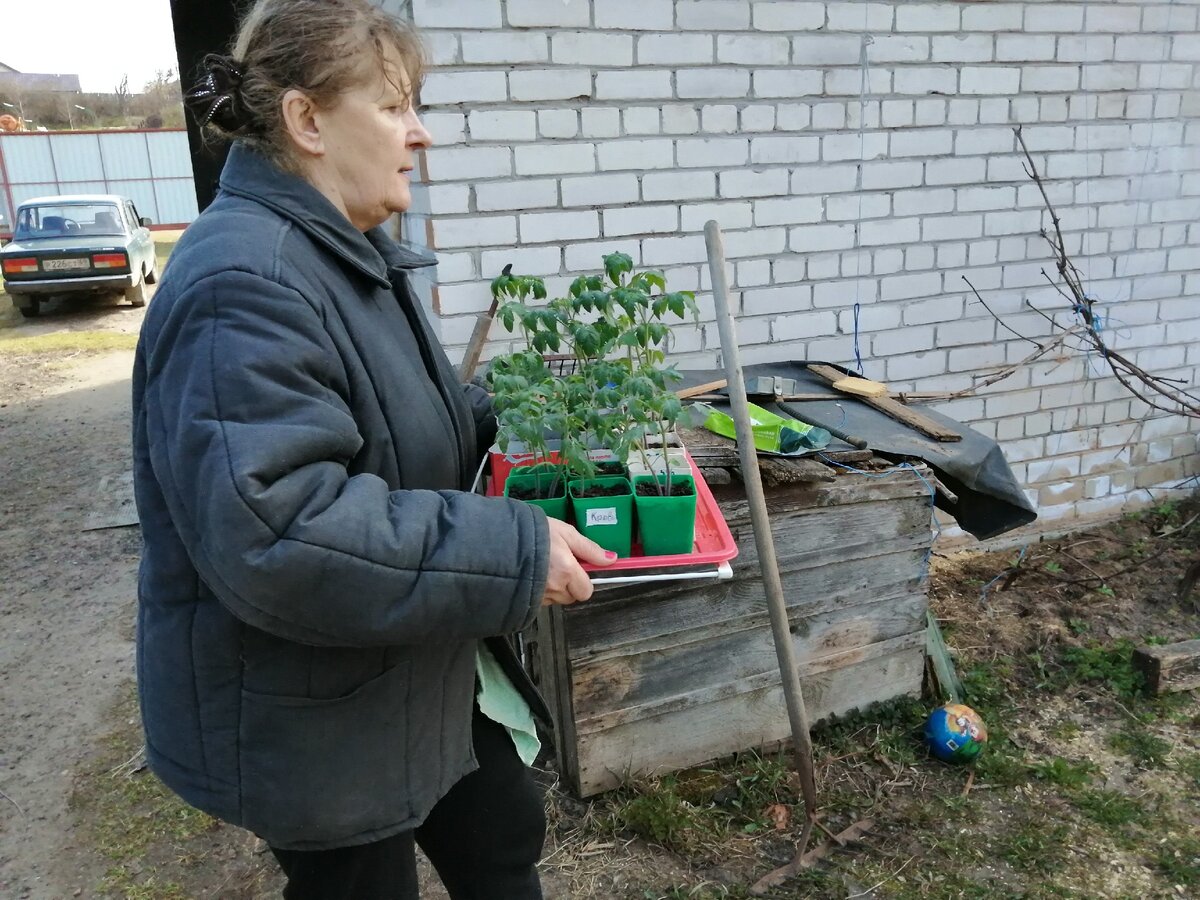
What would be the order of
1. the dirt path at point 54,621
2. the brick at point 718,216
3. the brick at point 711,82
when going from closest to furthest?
1. the dirt path at point 54,621
2. the brick at point 711,82
3. the brick at point 718,216

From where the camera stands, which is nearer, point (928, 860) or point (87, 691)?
point (928, 860)

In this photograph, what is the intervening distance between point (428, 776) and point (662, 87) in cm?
259

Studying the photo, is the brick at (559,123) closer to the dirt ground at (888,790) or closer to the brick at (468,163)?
the brick at (468,163)

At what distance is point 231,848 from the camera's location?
261 cm

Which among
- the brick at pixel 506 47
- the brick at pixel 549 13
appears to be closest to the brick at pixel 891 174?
the brick at pixel 549 13

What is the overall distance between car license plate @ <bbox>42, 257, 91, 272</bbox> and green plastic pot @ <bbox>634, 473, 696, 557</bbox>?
41.7ft

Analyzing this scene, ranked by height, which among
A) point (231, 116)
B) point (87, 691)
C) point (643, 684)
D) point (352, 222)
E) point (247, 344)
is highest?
point (231, 116)

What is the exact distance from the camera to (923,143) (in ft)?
12.1

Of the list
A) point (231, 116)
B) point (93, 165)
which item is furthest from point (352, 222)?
point (93, 165)

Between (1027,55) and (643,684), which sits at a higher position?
(1027,55)

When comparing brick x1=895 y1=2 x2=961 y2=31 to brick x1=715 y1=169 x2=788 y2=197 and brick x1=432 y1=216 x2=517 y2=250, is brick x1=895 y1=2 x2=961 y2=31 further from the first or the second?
brick x1=432 y1=216 x2=517 y2=250

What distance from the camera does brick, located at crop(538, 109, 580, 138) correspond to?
3109 millimetres

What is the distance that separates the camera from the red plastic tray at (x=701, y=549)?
63.2 inches

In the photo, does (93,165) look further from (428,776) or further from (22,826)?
(428,776)
